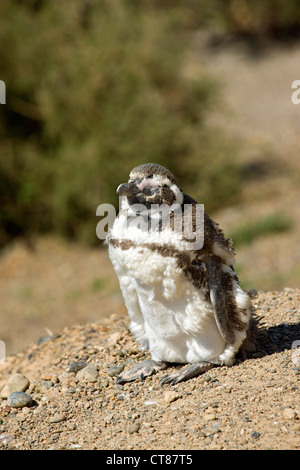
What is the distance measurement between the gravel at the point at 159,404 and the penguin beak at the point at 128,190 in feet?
4.02

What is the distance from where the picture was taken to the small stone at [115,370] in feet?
14.5

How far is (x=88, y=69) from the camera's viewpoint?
11.5 metres

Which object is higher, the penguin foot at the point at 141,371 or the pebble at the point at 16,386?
the penguin foot at the point at 141,371

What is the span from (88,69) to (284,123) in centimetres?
719

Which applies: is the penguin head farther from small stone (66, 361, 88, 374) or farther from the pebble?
the pebble

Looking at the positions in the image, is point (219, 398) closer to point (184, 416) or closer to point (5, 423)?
point (184, 416)

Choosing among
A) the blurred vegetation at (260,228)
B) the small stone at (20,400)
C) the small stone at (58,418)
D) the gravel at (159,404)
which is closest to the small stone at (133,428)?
the gravel at (159,404)

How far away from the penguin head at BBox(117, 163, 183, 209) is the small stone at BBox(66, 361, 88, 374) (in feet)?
4.68

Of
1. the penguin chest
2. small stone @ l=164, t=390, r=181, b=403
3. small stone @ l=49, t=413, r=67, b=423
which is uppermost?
the penguin chest

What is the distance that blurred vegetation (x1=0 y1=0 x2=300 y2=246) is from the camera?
11.5 m

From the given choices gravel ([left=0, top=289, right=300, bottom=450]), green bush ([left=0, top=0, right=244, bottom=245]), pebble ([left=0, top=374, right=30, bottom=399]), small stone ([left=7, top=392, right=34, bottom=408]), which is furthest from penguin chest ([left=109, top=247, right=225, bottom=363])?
green bush ([left=0, top=0, right=244, bottom=245])

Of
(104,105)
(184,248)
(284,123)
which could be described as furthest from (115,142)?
(184,248)

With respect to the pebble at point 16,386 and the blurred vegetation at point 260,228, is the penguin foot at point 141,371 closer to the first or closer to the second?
the pebble at point 16,386

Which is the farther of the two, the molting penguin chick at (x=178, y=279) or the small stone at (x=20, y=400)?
the small stone at (x=20, y=400)
